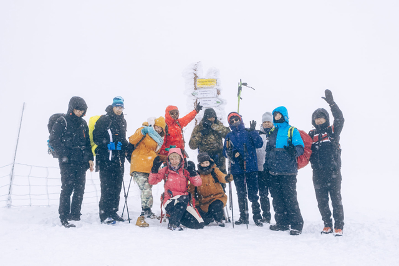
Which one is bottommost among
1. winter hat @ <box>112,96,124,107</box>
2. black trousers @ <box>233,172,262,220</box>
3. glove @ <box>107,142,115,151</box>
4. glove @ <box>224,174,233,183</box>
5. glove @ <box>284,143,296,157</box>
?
black trousers @ <box>233,172,262,220</box>

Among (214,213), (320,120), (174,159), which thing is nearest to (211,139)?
(174,159)

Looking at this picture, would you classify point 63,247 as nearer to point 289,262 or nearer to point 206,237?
point 206,237

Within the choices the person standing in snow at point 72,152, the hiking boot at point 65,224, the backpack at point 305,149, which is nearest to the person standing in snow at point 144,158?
the person standing in snow at point 72,152

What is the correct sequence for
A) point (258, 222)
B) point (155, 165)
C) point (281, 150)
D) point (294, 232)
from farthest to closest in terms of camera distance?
point (258, 222)
point (155, 165)
point (281, 150)
point (294, 232)

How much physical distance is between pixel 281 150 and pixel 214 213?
1.56 m

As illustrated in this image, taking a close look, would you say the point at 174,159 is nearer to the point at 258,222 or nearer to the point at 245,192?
the point at 245,192

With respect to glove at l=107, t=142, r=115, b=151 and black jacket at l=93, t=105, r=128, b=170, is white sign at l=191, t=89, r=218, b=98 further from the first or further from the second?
glove at l=107, t=142, r=115, b=151

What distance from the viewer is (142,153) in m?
5.11

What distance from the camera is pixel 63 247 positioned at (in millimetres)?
3383

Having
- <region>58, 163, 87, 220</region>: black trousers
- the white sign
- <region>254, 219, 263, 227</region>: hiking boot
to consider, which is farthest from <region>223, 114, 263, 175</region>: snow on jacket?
<region>58, 163, 87, 220</region>: black trousers

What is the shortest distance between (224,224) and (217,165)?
124 cm

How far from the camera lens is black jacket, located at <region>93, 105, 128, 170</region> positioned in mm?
4855

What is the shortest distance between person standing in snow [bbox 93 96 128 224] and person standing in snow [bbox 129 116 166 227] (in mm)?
229

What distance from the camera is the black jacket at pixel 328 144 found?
4.38 m
